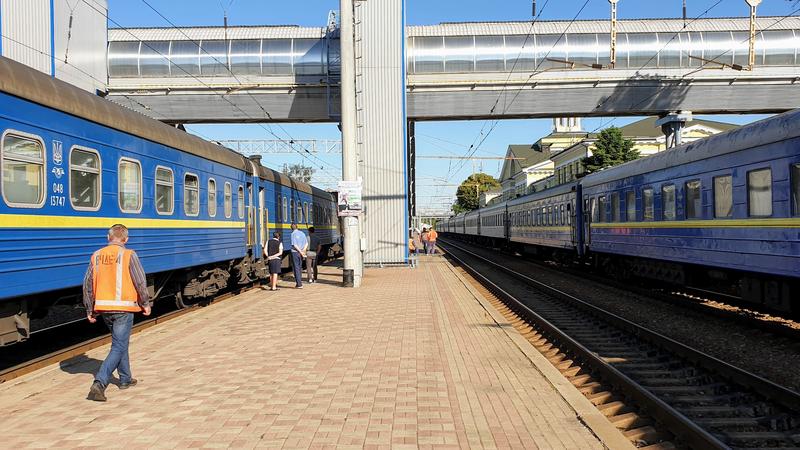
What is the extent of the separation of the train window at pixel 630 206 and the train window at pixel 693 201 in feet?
10.3

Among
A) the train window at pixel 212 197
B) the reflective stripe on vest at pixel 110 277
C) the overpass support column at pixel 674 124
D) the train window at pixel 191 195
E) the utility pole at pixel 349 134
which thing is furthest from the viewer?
the overpass support column at pixel 674 124

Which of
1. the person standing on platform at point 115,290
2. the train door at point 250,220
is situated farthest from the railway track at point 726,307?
the train door at point 250,220

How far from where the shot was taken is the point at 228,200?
14695 millimetres

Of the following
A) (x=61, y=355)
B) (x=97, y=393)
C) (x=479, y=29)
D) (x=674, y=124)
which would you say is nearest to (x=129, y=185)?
(x=61, y=355)

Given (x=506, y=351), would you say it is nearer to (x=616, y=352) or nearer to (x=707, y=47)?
(x=616, y=352)

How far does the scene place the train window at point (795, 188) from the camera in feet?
27.9

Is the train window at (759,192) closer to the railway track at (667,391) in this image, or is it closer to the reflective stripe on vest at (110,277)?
the railway track at (667,391)

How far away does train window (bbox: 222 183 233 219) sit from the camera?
14.5 m

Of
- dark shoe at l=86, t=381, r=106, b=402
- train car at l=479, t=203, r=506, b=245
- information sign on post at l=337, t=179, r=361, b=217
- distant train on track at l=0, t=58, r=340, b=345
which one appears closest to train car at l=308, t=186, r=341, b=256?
information sign on post at l=337, t=179, r=361, b=217

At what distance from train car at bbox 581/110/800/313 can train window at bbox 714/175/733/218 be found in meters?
0.02

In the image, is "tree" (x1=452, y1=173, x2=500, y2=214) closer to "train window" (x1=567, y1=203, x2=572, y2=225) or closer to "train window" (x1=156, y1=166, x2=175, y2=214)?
"train window" (x1=567, y1=203, x2=572, y2=225)

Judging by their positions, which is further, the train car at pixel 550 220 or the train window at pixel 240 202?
the train car at pixel 550 220

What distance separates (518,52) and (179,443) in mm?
24417

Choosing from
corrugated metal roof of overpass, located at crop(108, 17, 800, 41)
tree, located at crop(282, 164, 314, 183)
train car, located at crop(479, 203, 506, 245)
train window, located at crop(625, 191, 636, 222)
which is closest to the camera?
train window, located at crop(625, 191, 636, 222)
